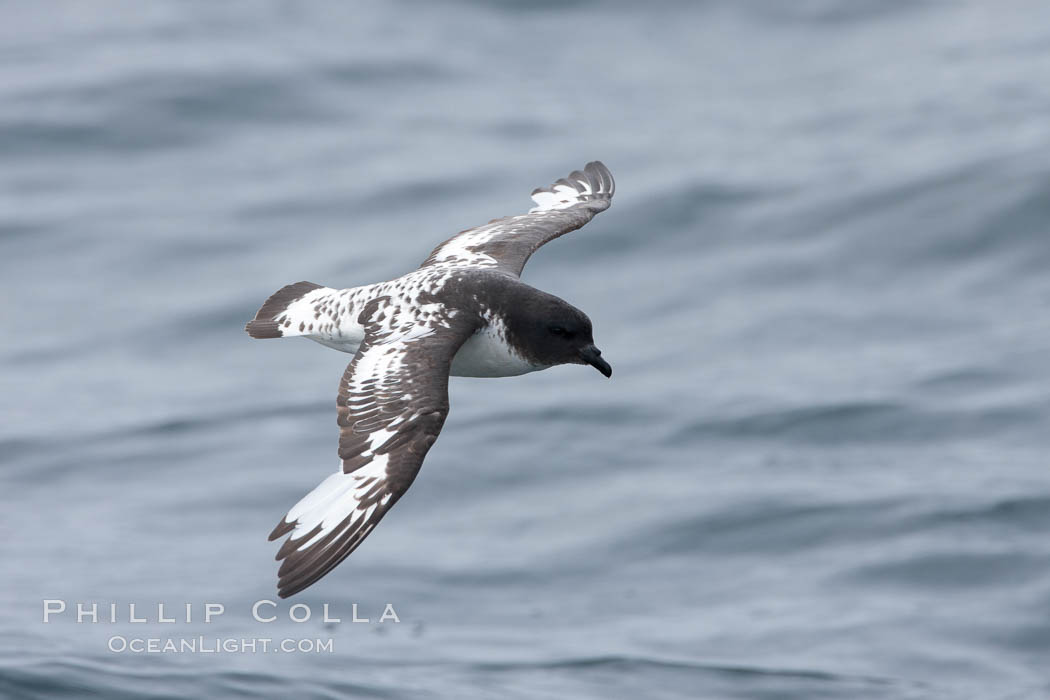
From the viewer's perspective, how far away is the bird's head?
390 inches

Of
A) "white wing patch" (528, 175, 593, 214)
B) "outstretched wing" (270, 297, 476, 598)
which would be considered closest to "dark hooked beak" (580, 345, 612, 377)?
"outstretched wing" (270, 297, 476, 598)

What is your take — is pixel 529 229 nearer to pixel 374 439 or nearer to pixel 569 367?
pixel 374 439

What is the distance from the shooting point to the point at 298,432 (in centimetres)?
2078

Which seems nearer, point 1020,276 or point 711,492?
point 711,492

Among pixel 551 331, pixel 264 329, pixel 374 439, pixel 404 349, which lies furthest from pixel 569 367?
pixel 374 439

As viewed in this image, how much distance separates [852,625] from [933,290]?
7.17m

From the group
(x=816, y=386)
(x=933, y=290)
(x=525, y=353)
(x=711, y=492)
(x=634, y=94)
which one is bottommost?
(x=525, y=353)

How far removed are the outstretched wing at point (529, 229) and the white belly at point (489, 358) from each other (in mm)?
938

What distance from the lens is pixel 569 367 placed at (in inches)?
874

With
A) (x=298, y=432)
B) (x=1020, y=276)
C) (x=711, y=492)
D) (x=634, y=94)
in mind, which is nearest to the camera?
(x=711, y=492)

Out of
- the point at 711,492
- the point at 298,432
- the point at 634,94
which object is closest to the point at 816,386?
the point at 711,492

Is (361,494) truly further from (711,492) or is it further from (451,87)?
(451,87)

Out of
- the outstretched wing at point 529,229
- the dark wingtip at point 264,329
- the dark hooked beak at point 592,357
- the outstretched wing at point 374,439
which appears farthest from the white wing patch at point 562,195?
the outstretched wing at point 374,439

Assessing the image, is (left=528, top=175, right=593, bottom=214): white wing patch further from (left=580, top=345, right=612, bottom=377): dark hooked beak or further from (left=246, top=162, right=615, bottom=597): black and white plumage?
(left=580, top=345, right=612, bottom=377): dark hooked beak
